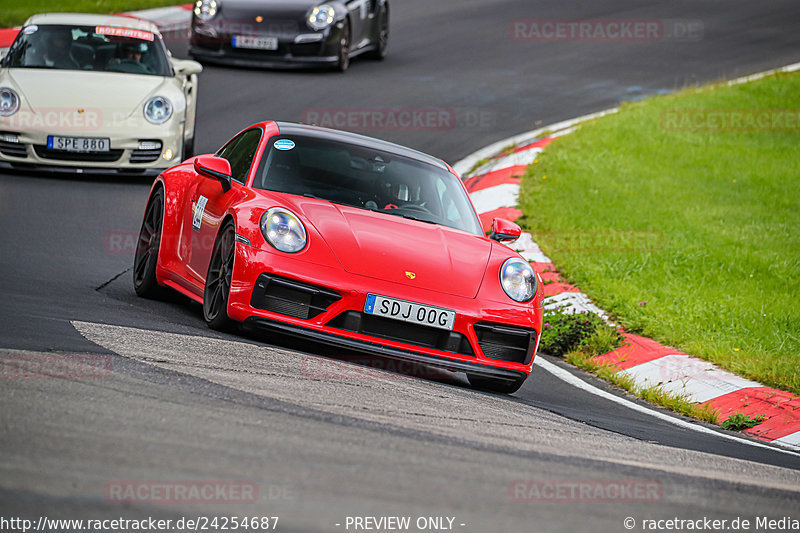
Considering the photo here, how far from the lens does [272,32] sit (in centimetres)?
1625

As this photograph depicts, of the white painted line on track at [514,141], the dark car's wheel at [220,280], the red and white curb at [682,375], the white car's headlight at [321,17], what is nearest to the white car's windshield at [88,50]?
the white painted line on track at [514,141]

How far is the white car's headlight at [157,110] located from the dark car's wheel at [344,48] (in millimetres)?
5686

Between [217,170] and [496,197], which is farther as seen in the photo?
[496,197]

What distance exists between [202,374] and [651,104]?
12122mm

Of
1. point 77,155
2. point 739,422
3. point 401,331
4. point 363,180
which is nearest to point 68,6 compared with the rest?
point 77,155

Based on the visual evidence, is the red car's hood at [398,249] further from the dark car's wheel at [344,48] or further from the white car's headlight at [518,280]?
the dark car's wheel at [344,48]

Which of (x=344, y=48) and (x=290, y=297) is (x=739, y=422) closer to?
(x=290, y=297)

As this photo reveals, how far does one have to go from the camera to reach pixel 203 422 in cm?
370

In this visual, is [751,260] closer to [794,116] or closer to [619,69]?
[794,116]

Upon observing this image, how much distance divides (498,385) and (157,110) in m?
6.31

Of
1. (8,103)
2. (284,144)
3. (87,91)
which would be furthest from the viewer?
(87,91)

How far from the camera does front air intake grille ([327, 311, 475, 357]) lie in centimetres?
586

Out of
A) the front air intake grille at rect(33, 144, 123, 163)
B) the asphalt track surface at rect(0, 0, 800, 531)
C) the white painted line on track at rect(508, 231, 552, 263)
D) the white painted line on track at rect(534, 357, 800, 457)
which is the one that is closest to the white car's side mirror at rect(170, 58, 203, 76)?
the front air intake grille at rect(33, 144, 123, 163)

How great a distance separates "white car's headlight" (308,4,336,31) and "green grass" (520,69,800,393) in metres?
4.21
